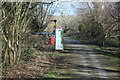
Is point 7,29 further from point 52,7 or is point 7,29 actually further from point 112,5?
point 52,7

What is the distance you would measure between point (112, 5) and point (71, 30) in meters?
33.3

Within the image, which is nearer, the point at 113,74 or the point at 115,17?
the point at 113,74

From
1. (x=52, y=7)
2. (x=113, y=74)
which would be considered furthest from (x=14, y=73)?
(x=52, y=7)

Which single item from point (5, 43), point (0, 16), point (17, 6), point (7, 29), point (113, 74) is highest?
point (17, 6)

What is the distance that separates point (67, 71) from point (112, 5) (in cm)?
1362

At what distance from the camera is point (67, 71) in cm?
927

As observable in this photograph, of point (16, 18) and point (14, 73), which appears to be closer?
point (14, 73)

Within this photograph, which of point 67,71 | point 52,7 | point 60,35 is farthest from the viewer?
point 52,7

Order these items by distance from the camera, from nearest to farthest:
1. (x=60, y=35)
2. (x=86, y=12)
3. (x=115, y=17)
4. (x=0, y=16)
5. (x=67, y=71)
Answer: (x=0, y=16)
(x=67, y=71)
(x=60, y=35)
(x=115, y=17)
(x=86, y=12)

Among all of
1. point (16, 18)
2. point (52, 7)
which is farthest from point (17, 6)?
point (52, 7)

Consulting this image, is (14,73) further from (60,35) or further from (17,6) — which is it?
(60,35)

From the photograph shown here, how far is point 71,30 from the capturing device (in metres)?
53.7

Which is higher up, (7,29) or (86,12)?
(86,12)

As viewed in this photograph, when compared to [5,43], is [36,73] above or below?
below
